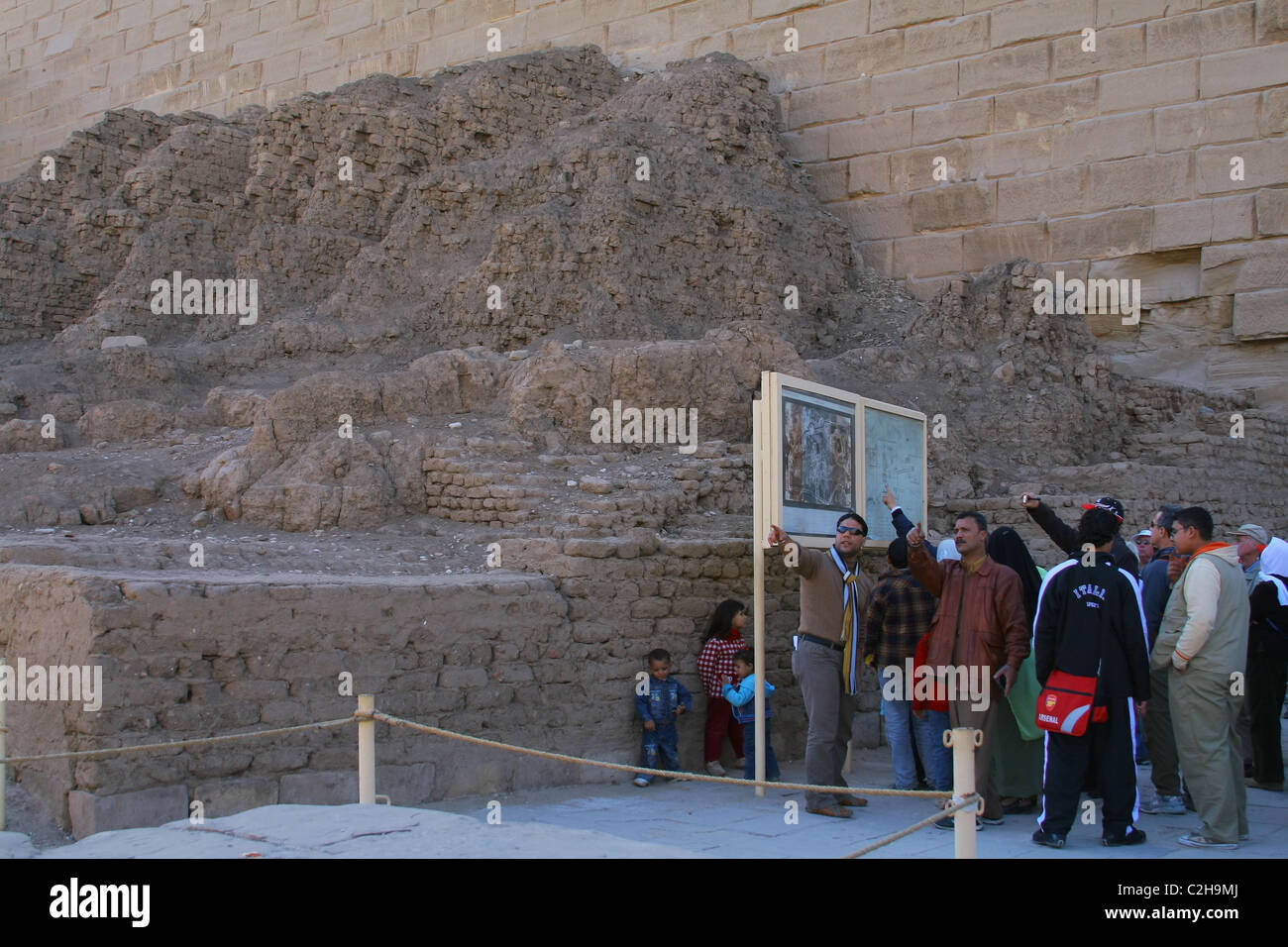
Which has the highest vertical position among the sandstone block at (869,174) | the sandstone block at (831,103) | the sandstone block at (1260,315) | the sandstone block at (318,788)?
the sandstone block at (831,103)

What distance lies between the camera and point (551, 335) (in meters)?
14.5

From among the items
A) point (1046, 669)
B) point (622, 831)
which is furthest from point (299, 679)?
point (1046, 669)

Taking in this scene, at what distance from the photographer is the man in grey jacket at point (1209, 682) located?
235 inches

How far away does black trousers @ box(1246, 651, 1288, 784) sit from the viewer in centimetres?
754

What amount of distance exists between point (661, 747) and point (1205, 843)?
10.5 ft

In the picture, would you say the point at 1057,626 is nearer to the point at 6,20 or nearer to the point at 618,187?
the point at 618,187

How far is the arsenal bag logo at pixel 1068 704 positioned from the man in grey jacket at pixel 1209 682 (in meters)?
0.49

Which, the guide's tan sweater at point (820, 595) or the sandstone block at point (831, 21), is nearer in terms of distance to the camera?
the guide's tan sweater at point (820, 595)

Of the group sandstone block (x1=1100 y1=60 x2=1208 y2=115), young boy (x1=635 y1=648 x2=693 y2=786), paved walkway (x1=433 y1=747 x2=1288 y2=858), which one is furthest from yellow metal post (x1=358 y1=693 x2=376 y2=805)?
sandstone block (x1=1100 y1=60 x2=1208 y2=115)

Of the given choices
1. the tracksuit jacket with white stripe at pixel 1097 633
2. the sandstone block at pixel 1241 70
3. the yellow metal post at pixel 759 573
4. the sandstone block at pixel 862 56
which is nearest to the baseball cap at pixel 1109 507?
the tracksuit jacket with white stripe at pixel 1097 633

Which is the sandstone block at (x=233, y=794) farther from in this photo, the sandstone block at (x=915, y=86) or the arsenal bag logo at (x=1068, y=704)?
the sandstone block at (x=915, y=86)

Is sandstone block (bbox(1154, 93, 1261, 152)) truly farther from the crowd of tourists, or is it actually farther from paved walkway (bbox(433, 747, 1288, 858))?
paved walkway (bbox(433, 747, 1288, 858))

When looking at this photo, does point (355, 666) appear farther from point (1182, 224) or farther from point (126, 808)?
point (1182, 224)

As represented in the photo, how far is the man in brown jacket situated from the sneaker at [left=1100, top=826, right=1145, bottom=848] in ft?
2.27
